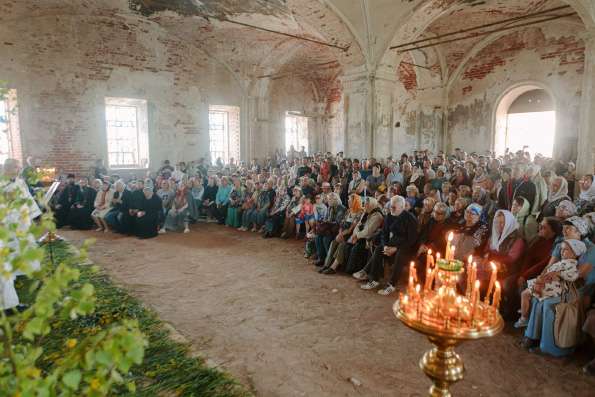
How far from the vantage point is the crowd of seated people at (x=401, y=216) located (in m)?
4.18

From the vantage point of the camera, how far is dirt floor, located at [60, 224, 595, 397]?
3600 millimetres

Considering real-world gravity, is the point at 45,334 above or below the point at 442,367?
above

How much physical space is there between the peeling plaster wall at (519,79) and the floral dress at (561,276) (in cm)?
1158

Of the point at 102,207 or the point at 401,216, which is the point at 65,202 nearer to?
the point at 102,207

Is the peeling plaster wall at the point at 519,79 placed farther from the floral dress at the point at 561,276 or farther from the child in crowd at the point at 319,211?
the floral dress at the point at 561,276

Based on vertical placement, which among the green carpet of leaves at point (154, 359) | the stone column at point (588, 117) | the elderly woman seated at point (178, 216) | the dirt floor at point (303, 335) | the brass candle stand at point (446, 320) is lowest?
the dirt floor at point (303, 335)

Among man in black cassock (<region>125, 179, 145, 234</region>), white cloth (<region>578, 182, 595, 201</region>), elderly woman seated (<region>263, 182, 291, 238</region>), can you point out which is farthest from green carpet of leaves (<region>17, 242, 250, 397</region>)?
white cloth (<region>578, 182, 595, 201</region>)

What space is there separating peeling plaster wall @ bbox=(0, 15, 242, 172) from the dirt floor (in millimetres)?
7829

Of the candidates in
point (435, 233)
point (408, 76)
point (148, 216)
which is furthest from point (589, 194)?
point (408, 76)

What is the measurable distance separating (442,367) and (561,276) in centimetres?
232

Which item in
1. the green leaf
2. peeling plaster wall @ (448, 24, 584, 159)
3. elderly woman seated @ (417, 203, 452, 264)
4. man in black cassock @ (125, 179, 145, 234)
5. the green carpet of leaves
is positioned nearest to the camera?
the green leaf

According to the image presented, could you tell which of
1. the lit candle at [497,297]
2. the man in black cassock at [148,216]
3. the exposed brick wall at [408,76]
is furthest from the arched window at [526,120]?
the lit candle at [497,297]

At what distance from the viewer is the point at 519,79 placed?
14680mm

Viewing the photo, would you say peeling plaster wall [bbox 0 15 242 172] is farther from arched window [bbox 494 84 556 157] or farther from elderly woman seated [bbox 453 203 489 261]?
elderly woman seated [bbox 453 203 489 261]
